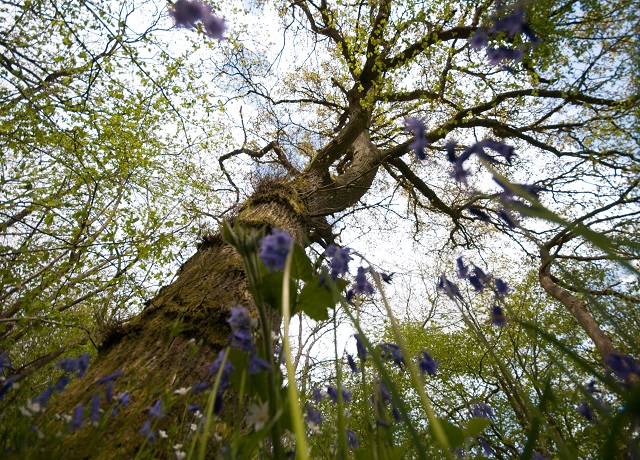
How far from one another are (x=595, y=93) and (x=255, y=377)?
23.2ft

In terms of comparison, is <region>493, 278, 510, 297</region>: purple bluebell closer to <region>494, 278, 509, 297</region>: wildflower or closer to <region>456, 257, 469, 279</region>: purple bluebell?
<region>494, 278, 509, 297</region>: wildflower

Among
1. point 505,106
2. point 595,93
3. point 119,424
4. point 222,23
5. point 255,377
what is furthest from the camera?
point 505,106

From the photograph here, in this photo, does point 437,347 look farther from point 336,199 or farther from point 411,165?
point 336,199

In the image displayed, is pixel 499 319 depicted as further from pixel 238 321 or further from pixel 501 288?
pixel 238 321

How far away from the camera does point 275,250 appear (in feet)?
3.01

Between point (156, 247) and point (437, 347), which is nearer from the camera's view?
point (156, 247)

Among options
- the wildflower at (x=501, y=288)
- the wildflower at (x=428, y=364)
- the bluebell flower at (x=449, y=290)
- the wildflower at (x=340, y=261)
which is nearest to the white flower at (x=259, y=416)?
the wildflower at (x=340, y=261)

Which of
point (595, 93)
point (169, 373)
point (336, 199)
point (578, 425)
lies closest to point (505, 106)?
point (595, 93)

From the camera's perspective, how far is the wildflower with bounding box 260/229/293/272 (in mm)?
911

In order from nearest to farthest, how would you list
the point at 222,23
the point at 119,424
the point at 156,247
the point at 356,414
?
1. the point at 119,424
2. the point at 222,23
3. the point at 156,247
4. the point at 356,414

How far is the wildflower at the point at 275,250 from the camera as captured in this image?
0.91 meters

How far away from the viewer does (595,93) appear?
5.49 metres

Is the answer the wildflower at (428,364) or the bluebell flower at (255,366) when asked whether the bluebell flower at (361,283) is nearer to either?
the wildflower at (428,364)

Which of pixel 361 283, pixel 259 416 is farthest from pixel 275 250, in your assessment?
pixel 361 283
